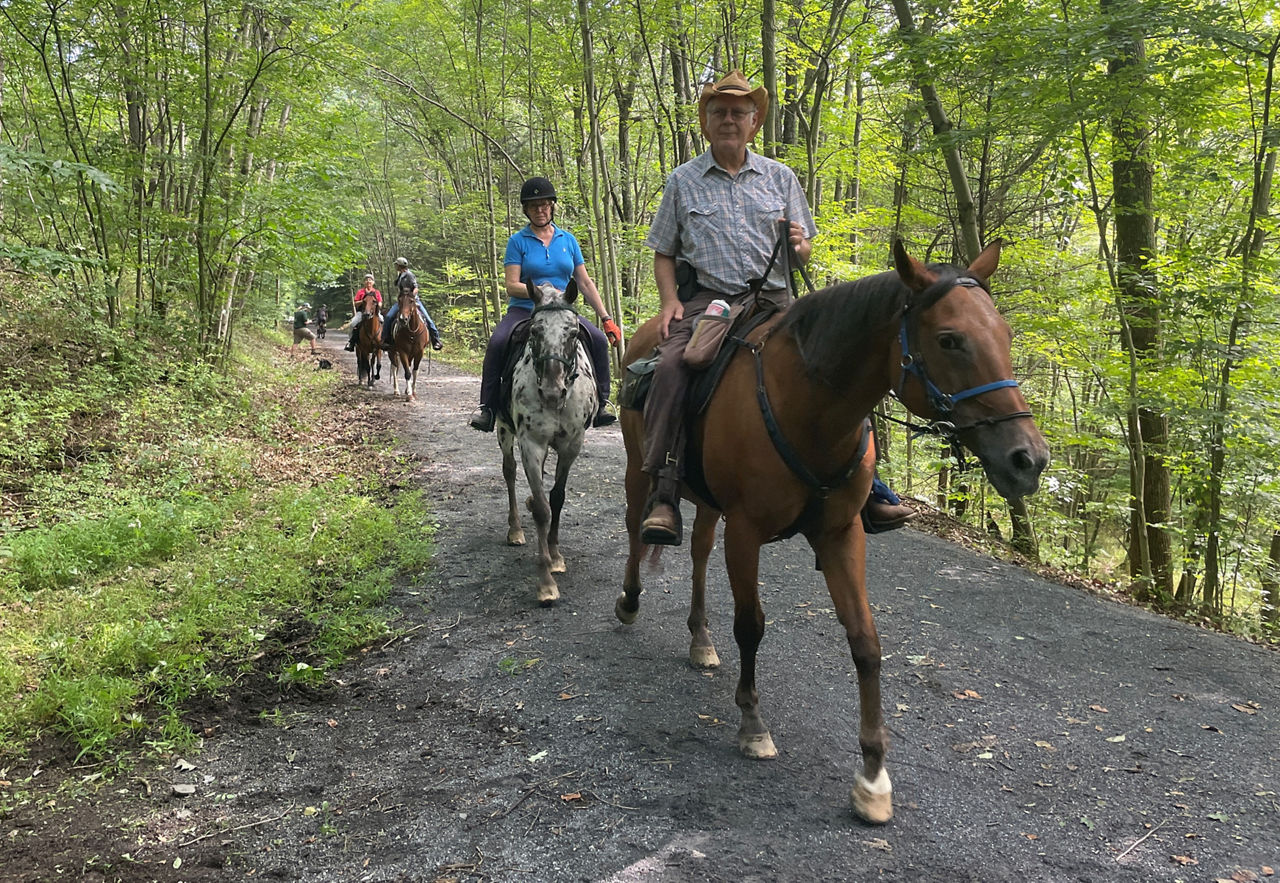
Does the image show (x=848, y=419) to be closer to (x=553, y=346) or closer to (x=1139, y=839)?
(x=1139, y=839)

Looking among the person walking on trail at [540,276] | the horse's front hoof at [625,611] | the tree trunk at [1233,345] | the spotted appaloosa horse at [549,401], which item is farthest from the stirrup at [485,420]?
the tree trunk at [1233,345]

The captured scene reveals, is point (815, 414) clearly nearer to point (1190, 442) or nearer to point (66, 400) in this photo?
point (1190, 442)

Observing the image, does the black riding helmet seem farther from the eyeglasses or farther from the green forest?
the green forest

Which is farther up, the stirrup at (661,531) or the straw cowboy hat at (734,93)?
the straw cowboy hat at (734,93)

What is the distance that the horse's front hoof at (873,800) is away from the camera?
9.34 feet

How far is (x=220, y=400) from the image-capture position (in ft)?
34.5

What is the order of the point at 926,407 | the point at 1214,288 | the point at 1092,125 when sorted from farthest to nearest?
the point at 1092,125 → the point at 1214,288 → the point at 926,407

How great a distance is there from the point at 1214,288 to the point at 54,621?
10.3 meters

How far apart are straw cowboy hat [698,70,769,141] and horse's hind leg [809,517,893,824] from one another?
257 cm

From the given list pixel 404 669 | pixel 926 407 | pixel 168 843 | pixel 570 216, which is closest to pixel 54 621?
pixel 404 669

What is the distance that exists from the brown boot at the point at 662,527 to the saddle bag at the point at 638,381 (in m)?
0.90

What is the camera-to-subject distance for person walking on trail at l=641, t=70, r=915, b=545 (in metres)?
3.88

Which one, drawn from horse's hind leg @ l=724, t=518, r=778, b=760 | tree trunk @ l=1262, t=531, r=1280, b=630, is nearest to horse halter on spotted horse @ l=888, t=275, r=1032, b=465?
horse's hind leg @ l=724, t=518, r=778, b=760

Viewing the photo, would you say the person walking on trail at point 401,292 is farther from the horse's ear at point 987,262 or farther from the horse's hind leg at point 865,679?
the horse's ear at point 987,262
